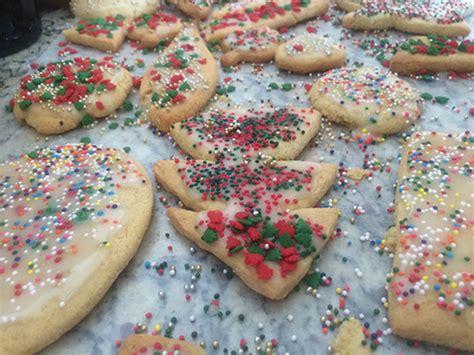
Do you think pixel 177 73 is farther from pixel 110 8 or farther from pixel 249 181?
pixel 110 8

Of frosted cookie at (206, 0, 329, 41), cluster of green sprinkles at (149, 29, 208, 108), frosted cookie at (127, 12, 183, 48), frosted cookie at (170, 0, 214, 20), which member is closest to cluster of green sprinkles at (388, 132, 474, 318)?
cluster of green sprinkles at (149, 29, 208, 108)

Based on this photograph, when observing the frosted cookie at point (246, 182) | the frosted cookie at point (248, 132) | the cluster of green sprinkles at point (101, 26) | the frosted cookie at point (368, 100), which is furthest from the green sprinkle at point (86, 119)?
the frosted cookie at point (368, 100)

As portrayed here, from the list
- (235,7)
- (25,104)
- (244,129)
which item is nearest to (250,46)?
(235,7)

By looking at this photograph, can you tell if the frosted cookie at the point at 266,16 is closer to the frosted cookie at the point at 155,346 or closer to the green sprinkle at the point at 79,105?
the green sprinkle at the point at 79,105

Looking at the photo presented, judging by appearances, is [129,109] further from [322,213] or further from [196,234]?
[322,213]

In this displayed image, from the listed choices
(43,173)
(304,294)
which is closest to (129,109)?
(43,173)

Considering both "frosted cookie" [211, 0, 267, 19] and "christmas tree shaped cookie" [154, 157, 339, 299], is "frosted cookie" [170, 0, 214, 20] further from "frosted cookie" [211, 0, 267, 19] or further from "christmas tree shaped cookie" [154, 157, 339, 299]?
"christmas tree shaped cookie" [154, 157, 339, 299]
